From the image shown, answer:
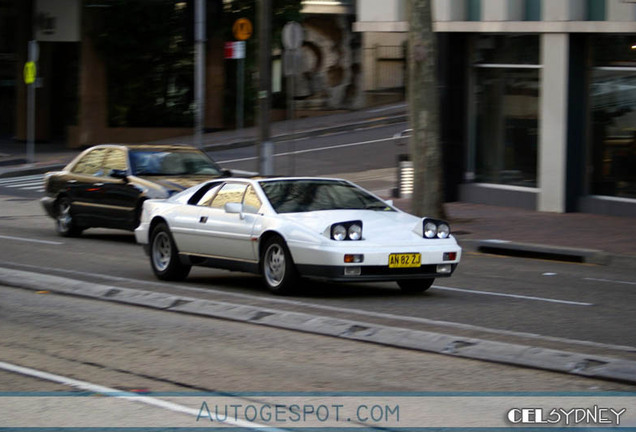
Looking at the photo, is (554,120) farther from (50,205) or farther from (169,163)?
(50,205)

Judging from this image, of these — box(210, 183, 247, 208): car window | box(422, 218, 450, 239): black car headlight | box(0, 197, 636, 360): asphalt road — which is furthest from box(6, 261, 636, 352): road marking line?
box(422, 218, 450, 239): black car headlight

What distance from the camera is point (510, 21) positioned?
73.0 feet

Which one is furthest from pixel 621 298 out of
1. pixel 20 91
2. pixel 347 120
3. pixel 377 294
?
pixel 20 91

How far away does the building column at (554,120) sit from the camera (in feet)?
70.7

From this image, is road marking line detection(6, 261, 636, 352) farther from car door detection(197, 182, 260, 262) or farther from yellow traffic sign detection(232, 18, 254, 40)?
yellow traffic sign detection(232, 18, 254, 40)

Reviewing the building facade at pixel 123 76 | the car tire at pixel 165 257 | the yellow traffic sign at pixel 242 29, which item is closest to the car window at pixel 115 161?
the car tire at pixel 165 257

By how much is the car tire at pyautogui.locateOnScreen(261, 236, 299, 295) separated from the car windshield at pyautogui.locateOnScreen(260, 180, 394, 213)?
41 cm

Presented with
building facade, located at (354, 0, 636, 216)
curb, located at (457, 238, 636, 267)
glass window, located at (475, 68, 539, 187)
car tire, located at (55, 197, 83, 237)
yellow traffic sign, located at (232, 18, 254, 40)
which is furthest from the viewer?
yellow traffic sign, located at (232, 18, 254, 40)

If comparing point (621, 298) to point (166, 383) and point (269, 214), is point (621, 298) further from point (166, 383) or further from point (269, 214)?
point (166, 383)

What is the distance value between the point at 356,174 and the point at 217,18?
36.6ft

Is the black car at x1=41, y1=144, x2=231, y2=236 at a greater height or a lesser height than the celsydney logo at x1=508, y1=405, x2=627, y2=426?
greater

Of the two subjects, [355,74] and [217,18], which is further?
[355,74]

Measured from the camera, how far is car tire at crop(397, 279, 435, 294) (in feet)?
39.3

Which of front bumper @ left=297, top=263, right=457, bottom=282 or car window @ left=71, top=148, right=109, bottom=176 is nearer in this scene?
front bumper @ left=297, top=263, right=457, bottom=282
